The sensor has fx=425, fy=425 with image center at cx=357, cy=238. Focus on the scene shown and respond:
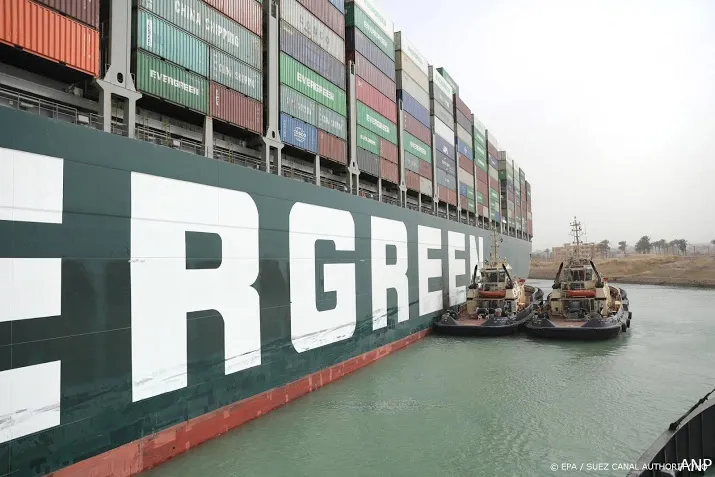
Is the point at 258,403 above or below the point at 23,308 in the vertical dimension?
below

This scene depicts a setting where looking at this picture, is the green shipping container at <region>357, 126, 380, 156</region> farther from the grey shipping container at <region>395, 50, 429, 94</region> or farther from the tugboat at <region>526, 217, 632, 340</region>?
the tugboat at <region>526, 217, 632, 340</region>

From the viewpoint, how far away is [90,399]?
7605 millimetres

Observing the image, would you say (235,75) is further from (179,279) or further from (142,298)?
(142,298)

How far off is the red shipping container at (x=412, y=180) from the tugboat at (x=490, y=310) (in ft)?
20.7

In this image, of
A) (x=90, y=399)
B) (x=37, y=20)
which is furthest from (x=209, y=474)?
(x=37, y=20)

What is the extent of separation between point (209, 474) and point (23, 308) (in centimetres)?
460

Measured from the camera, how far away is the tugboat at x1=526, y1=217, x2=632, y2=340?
67.4 ft

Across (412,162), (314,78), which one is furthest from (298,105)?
(412,162)

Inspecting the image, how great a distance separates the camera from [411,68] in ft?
85.4

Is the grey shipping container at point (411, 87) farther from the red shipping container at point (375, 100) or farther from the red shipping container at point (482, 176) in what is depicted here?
the red shipping container at point (482, 176)

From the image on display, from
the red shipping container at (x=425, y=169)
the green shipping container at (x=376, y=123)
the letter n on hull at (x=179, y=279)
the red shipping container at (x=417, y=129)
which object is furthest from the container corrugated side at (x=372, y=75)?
the letter n on hull at (x=179, y=279)

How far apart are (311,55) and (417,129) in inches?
432

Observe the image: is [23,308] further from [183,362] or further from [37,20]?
[37,20]

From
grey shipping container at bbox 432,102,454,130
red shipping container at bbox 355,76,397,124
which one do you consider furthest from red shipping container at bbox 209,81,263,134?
grey shipping container at bbox 432,102,454,130
